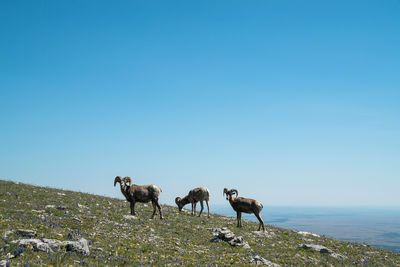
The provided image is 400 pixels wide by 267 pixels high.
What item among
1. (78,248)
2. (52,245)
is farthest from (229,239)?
(52,245)

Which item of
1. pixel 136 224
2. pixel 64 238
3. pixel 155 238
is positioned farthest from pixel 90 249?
pixel 136 224

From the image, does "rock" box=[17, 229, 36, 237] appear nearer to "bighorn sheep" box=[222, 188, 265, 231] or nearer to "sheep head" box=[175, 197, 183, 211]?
"bighorn sheep" box=[222, 188, 265, 231]

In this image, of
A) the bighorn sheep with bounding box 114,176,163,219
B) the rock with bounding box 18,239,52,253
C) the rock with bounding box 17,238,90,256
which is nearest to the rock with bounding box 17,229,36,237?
the rock with bounding box 17,238,90,256

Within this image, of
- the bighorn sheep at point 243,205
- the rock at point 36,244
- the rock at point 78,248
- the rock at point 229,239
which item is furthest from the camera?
the bighorn sheep at point 243,205

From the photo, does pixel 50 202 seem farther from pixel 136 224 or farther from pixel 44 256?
pixel 44 256

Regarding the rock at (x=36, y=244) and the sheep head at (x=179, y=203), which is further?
the sheep head at (x=179, y=203)

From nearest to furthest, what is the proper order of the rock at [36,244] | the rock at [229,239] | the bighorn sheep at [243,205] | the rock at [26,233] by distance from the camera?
the rock at [36,244]
the rock at [26,233]
the rock at [229,239]
the bighorn sheep at [243,205]

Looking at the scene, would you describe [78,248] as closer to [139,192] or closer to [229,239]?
[229,239]

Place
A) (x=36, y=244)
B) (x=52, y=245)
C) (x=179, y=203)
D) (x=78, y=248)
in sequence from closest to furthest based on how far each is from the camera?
(x=36, y=244) → (x=78, y=248) → (x=52, y=245) → (x=179, y=203)

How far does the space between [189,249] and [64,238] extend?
632 centimetres

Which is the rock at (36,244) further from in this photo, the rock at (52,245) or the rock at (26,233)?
the rock at (26,233)

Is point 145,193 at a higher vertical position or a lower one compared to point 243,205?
higher

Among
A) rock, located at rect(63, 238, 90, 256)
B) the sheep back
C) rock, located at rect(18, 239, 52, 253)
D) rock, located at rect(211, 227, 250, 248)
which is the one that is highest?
the sheep back

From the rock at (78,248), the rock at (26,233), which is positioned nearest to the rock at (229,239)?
the rock at (78,248)
